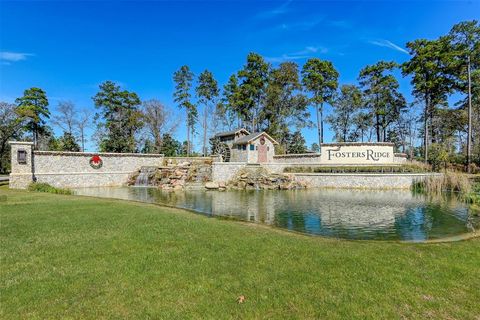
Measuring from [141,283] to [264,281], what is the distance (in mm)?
1836

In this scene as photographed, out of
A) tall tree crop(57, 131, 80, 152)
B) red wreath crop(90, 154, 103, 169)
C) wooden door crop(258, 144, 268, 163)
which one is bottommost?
red wreath crop(90, 154, 103, 169)

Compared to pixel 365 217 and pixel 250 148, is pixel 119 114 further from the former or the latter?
pixel 365 217

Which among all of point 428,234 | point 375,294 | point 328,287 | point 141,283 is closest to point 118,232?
point 141,283

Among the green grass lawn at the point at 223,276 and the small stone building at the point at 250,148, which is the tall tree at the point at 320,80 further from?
the green grass lawn at the point at 223,276

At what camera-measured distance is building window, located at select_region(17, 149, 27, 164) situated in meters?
19.1

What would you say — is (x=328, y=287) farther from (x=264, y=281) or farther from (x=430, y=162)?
(x=430, y=162)

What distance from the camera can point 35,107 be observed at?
120 feet

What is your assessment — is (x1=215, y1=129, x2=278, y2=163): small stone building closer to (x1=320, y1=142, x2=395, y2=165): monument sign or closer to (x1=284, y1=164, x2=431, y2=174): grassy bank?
(x1=320, y1=142, x2=395, y2=165): monument sign

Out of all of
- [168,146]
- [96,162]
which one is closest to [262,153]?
[168,146]

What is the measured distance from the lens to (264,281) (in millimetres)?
3996

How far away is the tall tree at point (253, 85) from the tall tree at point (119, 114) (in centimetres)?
1651

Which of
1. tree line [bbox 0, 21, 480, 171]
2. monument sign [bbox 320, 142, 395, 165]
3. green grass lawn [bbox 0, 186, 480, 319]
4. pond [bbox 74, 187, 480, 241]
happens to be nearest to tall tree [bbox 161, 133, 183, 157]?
tree line [bbox 0, 21, 480, 171]

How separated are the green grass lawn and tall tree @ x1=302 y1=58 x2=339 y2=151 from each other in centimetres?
3404

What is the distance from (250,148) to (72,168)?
58.8 ft
